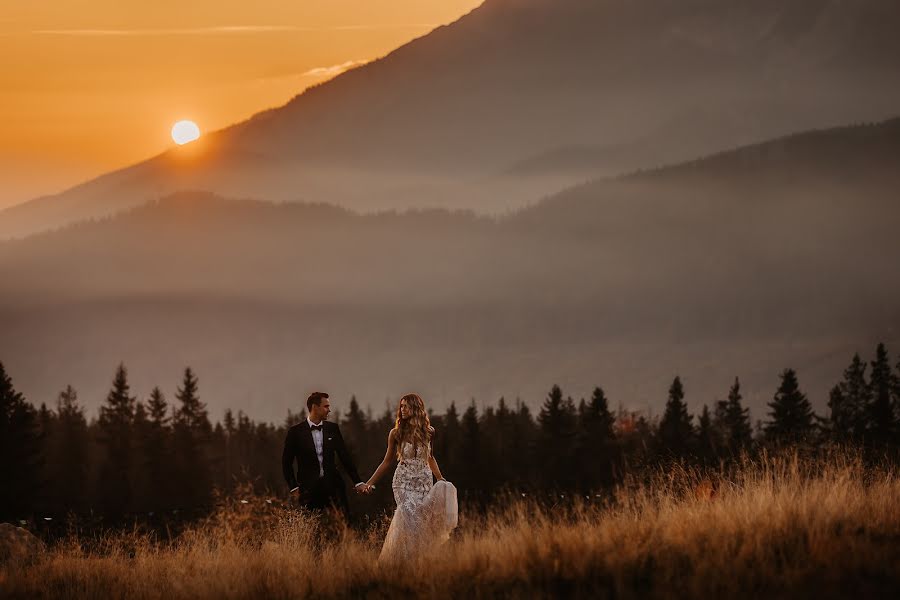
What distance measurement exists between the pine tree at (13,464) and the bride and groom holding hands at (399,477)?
81304 mm

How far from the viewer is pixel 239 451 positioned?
19812 cm

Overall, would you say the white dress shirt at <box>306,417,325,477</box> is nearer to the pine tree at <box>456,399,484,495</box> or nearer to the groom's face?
the groom's face

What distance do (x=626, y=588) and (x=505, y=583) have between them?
120 cm

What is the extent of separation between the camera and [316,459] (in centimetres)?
1806

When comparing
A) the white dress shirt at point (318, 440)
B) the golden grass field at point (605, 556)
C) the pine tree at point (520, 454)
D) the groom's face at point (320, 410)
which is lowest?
the pine tree at point (520, 454)

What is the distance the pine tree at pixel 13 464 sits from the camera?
97688 millimetres

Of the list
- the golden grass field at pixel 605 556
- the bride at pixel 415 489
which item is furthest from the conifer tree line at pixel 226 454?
the golden grass field at pixel 605 556

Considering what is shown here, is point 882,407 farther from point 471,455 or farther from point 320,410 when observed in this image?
point 320,410

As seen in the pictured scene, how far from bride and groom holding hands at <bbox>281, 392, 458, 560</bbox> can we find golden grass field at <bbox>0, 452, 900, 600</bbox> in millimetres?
347

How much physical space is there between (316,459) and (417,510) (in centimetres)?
216

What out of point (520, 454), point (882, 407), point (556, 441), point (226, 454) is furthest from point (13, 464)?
point (226, 454)

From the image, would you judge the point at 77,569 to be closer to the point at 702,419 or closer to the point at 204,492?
the point at 204,492

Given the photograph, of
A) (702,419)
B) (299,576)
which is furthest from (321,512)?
(702,419)

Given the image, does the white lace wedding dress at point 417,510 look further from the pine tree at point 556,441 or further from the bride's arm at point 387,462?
the pine tree at point 556,441
